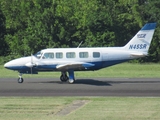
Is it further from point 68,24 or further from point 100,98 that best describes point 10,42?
point 100,98

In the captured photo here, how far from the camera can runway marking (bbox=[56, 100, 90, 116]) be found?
55.3 ft

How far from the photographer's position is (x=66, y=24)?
5781 centimetres

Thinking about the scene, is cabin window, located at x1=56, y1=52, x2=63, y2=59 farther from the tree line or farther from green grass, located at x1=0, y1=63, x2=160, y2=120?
the tree line

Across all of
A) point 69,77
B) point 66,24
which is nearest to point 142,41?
point 69,77

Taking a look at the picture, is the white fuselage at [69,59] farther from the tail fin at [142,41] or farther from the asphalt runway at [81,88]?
the asphalt runway at [81,88]

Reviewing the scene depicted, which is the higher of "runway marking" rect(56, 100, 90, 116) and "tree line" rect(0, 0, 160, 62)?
"tree line" rect(0, 0, 160, 62)

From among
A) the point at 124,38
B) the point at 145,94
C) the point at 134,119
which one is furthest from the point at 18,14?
the point at 134,119

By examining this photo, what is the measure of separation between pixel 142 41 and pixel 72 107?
13306mm

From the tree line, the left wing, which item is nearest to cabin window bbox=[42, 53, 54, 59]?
the left wing

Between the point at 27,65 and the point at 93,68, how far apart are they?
3.66 metres

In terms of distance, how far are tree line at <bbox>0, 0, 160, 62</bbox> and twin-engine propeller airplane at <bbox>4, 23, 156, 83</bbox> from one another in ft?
78.9

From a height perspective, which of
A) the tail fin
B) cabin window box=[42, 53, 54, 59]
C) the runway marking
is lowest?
the runway marking

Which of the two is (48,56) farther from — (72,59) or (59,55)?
(72,59)

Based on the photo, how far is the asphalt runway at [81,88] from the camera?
23.3 meters
